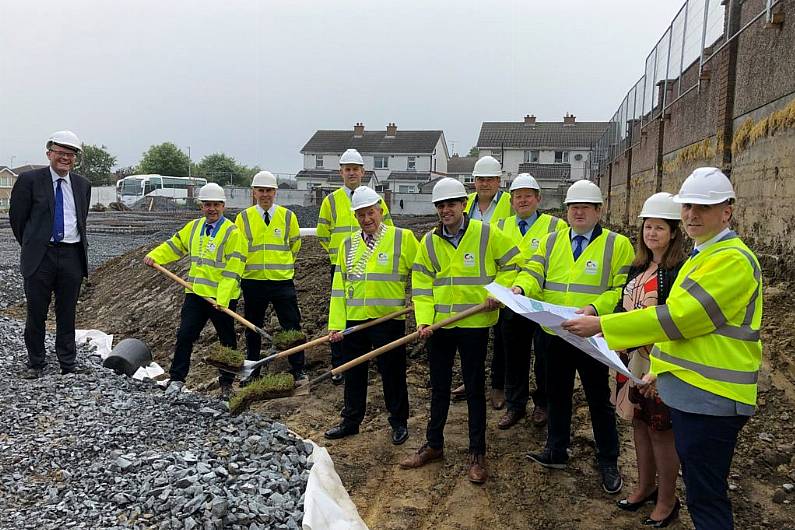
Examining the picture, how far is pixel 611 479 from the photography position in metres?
4.34

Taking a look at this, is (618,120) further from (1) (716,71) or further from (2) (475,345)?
(2) (475,345)

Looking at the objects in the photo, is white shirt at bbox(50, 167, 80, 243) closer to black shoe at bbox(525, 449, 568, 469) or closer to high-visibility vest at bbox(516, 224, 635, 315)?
high-visibility vest at bbox(516, 224, 635, 315)

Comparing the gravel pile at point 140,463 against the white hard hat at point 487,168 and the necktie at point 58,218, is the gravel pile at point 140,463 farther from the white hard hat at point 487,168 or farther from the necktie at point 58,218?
the white hard hat at point 487,168

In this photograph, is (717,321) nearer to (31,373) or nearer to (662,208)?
(662,208)

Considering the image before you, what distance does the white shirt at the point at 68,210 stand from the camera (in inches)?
239

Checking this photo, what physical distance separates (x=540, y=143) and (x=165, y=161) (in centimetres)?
4426

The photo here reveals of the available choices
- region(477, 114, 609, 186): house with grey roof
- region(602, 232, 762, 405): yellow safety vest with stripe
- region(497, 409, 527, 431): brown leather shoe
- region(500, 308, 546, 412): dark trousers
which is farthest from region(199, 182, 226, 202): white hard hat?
region(477, 114, 609, 186): house with grey roof

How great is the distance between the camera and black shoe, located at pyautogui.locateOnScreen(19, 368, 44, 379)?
243 inches

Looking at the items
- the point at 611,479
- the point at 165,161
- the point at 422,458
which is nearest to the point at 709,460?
the point at 611,479

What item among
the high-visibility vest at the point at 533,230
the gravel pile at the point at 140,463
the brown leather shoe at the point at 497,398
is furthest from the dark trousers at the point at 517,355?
the gravel pile at the point at 140,463

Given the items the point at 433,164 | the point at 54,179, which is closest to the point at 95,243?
the point at 54,179

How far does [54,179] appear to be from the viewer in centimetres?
606

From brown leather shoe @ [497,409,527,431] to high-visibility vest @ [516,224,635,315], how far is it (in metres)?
1.54

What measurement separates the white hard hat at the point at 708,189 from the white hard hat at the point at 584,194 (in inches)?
59.1
